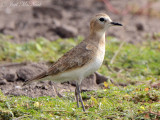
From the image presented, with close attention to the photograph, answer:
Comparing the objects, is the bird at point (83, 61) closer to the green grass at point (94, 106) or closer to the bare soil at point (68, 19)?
the green grass at point (94, 106)

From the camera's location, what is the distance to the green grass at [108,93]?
5184 millimetres

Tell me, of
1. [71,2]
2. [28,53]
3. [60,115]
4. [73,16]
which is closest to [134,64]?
[28,53]

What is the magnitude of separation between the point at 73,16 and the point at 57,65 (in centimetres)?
666

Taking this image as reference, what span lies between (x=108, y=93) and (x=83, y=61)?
0.92 m

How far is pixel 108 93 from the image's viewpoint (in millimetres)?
6297

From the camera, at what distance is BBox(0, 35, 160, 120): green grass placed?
518cm

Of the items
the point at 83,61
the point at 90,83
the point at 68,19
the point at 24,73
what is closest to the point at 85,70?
the point at 83,61

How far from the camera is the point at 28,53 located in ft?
30.7

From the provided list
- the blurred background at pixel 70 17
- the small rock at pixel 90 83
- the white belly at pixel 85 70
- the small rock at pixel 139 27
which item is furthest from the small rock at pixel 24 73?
the small rock at pixel 139 27

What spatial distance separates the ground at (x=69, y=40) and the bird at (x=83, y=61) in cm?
65

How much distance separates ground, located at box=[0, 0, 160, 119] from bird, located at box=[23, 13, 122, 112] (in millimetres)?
651

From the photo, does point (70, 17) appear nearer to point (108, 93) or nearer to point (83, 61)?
point (108, 93)

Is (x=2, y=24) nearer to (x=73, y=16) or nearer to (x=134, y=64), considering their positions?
(x=73, y=16)

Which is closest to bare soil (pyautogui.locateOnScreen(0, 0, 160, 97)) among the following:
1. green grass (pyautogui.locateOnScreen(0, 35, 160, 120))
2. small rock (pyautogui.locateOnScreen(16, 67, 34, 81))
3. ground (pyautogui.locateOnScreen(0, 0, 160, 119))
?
ground (pyautogui.locateOnScreen(0, 0, 160, 119))
